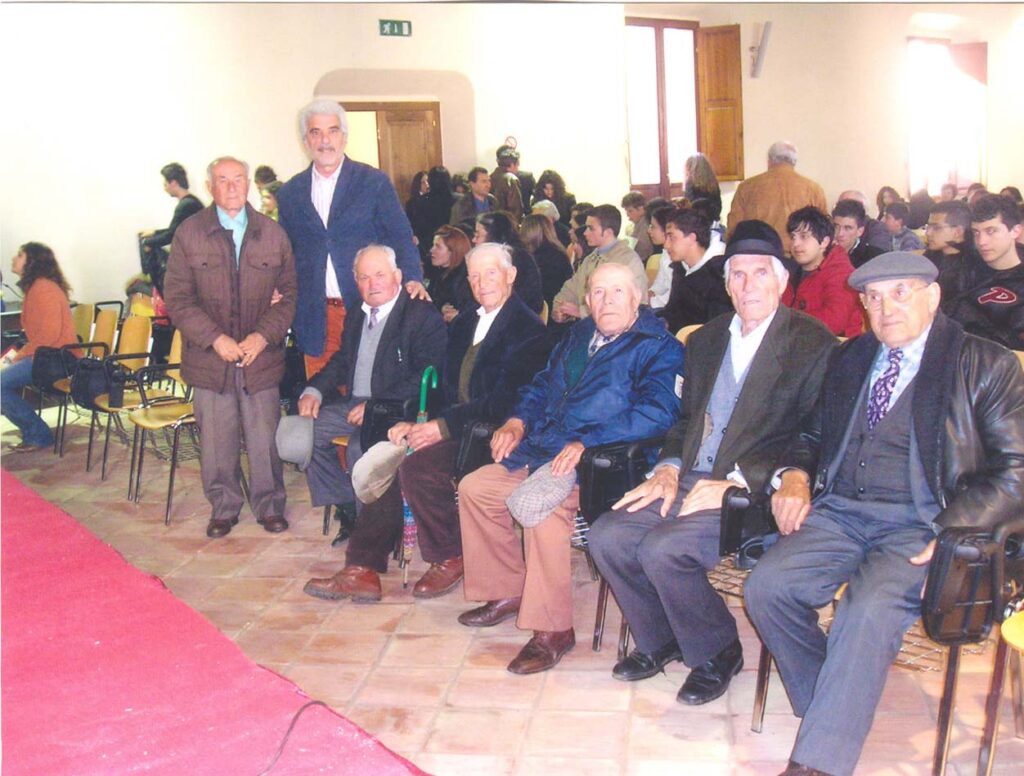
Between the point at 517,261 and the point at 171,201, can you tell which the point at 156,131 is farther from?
the point at 517,261

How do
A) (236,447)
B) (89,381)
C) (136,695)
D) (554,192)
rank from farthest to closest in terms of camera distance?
(554,192)
(89,381)
(236,447)
(136,695)

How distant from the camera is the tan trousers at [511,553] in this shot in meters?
3.33

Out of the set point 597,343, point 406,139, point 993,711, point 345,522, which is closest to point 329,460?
point 345,522

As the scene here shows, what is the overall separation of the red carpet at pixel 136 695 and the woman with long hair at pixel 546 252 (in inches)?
163

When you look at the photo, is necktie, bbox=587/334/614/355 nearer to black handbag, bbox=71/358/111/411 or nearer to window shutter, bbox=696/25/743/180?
black handbag, bbox=71/358/111/411

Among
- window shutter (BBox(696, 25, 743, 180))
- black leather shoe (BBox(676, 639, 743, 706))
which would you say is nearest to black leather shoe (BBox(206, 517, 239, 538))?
black leather shoe (BBox(676, 639, 743, 706))

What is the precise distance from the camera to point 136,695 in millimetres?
2186

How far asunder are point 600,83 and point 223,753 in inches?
389

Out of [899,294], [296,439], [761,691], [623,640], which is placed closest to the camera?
[899,294]

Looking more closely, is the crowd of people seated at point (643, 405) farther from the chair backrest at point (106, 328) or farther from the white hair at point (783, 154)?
the white hair at point (783, 154)

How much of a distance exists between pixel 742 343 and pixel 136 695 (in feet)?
6.07

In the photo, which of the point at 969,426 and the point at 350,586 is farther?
the point at 350,586

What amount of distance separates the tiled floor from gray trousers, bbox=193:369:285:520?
34cm

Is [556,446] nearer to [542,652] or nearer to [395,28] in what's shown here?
[542,652]
